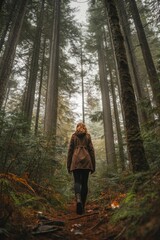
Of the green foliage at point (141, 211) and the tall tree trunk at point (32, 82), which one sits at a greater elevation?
the tall tree trunk at point (32, 82)

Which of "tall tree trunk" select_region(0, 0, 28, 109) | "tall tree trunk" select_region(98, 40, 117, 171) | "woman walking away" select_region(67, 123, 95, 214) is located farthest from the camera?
"tall tree trunk" select_region(98, 40, 117, 171)

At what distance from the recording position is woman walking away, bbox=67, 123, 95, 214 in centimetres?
488

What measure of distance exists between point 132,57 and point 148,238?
1238cm

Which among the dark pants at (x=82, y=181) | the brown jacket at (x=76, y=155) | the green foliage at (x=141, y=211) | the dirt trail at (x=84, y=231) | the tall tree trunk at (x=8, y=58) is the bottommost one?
the dirt trail at (x=84, y=231)

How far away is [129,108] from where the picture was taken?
14.9 feet

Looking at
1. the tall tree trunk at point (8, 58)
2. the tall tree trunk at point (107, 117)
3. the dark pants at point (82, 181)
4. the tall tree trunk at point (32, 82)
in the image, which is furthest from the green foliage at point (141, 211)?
the tall tree trunk at point (107, 117)

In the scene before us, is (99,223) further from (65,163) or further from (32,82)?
(32,82)

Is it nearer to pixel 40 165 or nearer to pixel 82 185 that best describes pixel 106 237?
pixel 82 185

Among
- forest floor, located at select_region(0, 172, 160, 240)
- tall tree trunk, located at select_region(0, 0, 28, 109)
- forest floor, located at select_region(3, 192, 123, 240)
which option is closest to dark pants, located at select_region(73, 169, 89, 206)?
forest floor, located at select_region(0, 172, 160, 240)

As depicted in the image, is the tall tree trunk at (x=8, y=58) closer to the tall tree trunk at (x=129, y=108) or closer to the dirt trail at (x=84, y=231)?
the tall tree trunk at (x=129, y=108)

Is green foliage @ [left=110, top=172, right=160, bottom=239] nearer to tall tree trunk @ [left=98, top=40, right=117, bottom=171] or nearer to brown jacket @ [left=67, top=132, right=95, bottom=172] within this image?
brown jacket @ [left=67, top=132, right=95, bottom=172]

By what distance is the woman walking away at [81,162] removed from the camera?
488cm

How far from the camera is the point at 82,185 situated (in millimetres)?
5012

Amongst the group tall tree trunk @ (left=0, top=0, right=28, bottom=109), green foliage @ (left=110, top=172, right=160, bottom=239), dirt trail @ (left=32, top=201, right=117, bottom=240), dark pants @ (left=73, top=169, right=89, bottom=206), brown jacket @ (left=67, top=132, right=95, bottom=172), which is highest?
tall tree trunk @ (left=0, top=0, right=28, bottom=109)
